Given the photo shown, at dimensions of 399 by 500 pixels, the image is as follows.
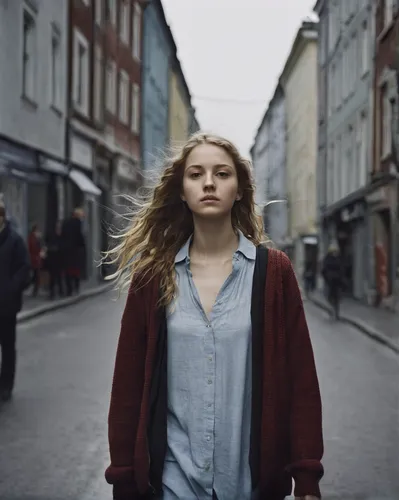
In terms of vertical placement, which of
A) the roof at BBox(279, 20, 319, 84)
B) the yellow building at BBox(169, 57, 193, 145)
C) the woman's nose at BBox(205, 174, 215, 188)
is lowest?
the woman's nose at BBox(205, 174, 215, 188)

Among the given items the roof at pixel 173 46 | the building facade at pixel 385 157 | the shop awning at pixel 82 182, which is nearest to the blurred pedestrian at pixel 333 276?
the building facade at pixel 385 157

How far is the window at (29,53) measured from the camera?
60.6 feet

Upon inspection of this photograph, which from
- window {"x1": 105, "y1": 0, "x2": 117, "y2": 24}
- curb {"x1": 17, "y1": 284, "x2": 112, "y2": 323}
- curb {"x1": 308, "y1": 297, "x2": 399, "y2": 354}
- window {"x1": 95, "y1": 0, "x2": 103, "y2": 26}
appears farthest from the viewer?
window {"x1": 105, "y1": 0, "x2": 117, "y2": 24}

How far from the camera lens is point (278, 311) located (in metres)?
2.34

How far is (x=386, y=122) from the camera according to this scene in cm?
2147

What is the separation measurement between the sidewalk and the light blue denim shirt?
33.3 ft

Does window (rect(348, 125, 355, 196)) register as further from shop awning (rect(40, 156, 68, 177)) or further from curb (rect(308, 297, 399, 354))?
curb (rect(308, 297, 399, 354))

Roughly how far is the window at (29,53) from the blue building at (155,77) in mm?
14086

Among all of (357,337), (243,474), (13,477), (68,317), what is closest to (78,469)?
(13,477)

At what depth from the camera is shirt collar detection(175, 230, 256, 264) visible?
2428 mm

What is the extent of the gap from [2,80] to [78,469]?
40.7ft

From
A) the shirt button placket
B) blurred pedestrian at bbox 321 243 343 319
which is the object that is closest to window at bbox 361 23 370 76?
blurred pedestrian at bbox 321 243 343 319

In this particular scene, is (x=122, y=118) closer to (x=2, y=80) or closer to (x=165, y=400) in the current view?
(x=2, y=80)

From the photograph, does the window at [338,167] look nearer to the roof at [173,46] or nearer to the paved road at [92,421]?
the roof at [173,46]
